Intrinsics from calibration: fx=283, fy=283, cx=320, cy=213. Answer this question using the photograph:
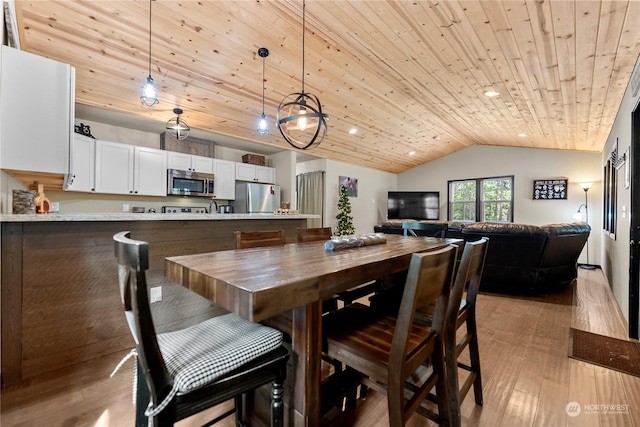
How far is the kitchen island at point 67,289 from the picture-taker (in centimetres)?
177

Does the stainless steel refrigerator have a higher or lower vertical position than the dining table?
higher

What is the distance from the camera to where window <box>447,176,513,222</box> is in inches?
286

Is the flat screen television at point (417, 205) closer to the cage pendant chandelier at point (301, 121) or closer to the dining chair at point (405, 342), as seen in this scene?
the cage pendant chandelier at point (301, 121)

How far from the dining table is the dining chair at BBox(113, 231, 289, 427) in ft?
0.26

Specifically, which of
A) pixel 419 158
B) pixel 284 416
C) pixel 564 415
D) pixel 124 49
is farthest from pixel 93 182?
pixel 419 158

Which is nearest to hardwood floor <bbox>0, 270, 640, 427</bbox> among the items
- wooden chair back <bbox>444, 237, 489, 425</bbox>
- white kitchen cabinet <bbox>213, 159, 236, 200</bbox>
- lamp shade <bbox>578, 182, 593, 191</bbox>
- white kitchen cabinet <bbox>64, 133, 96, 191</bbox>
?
wooden chair back <bbox>444, 237, 489, 425</bbox>

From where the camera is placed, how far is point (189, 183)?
4406mm

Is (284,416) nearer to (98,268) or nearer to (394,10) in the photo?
(98,268)

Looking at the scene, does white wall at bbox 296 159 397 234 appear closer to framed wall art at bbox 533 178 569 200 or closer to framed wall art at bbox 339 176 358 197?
framed wall art at bbox 339 176 358 197

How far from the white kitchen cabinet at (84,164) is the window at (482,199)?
8.02 meters

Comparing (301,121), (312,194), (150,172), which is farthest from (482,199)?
(150,172)

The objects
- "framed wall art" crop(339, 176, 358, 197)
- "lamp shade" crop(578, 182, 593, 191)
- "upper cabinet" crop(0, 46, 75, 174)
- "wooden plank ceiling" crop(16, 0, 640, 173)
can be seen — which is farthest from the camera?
"framed wall art" crop(339, 176, 358, 197)

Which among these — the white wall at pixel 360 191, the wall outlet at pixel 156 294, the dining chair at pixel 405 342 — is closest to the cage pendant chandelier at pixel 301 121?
the dining chair at pixel 405 342

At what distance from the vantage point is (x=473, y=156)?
774 cm
